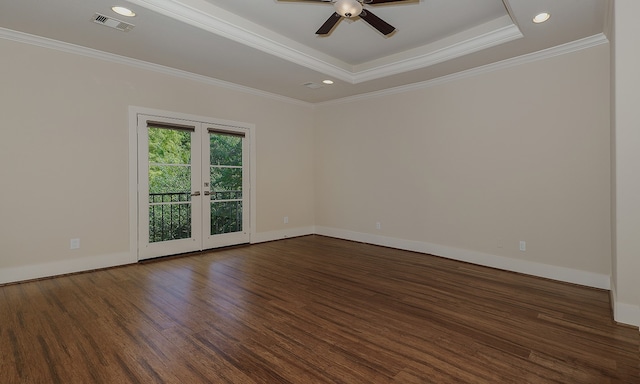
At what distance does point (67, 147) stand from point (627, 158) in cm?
583

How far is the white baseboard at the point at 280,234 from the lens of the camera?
5891mm

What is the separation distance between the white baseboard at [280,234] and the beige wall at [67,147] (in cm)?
214

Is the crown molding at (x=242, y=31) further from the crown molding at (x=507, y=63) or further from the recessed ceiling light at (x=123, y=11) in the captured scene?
the crown molding at (x=507, y=63)

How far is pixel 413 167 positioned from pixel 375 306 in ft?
9.45

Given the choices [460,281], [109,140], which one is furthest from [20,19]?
[460,281]

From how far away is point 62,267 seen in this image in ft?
12.7

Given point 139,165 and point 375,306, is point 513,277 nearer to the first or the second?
point 375,306

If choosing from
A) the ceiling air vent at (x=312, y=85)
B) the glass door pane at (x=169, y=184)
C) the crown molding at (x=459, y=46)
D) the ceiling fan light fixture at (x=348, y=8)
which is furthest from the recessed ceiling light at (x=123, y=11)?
the crown molding at (x=459, y=46)

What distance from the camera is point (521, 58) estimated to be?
4.04 meters

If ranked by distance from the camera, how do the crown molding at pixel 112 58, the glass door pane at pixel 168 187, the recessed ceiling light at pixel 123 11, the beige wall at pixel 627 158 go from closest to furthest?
1. the beige wall at pixel 627 158
2. the recessed ceiling light at pixel 123 11
3. the crown molding at pixel 112 58
4. the glass door pane at pixel 168 187

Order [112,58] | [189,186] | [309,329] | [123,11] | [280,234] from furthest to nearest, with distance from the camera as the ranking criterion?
[280,234] < [189,186] < [112,58] < [123,11] < [309,329]

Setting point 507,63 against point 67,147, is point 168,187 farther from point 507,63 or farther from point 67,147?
point 507,63

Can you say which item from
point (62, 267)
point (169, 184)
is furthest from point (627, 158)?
point (62, 267)

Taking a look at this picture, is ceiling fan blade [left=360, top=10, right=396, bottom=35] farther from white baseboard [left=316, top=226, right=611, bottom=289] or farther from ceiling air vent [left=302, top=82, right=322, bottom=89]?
white baseboard [left=316, top=226, right=611, bottom=289]
